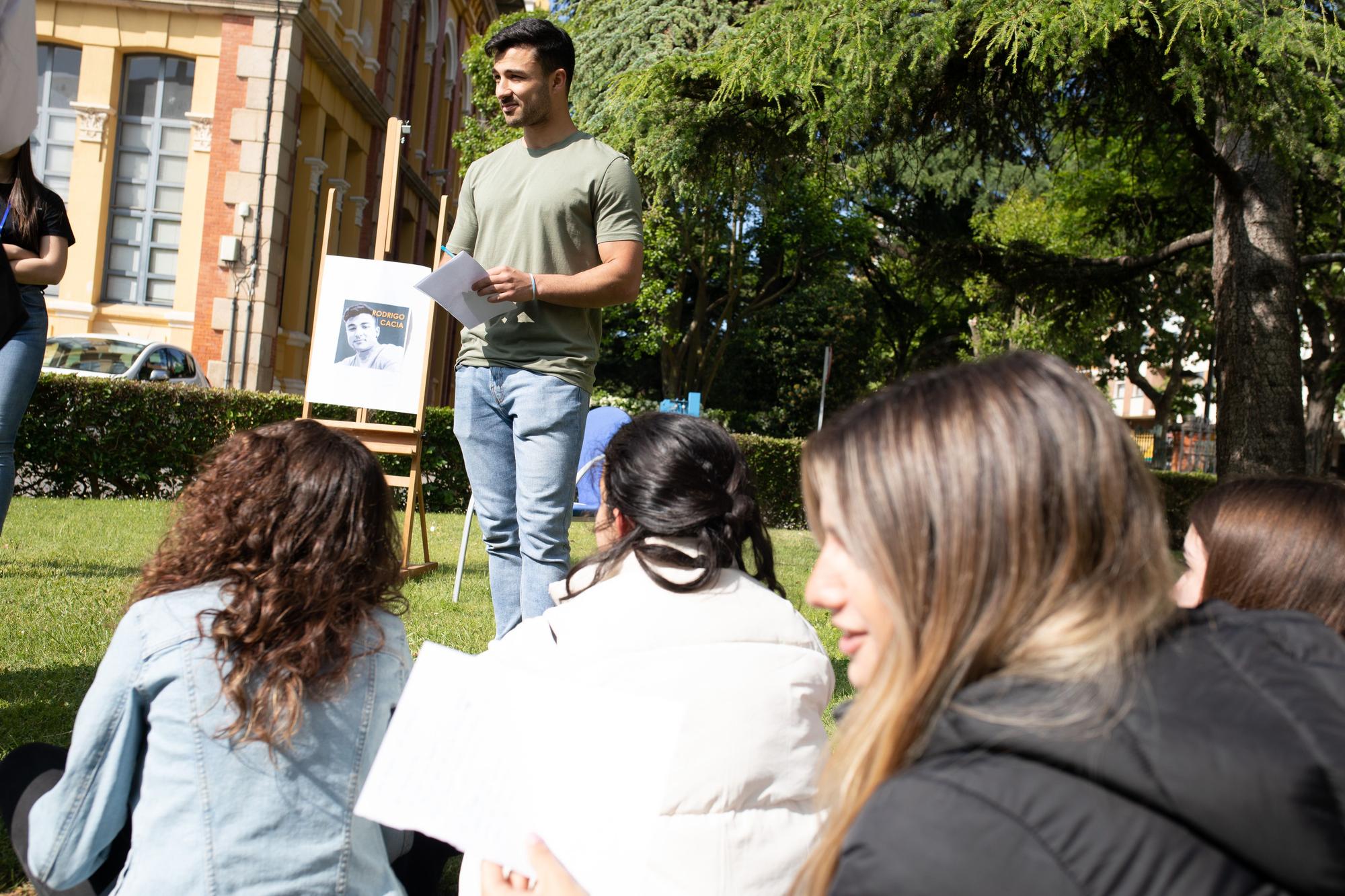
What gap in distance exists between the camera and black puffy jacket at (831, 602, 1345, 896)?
850 mm

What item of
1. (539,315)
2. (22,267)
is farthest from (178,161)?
(539,315)

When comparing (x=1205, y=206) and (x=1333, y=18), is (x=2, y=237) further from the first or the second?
(x=1205, y=206)

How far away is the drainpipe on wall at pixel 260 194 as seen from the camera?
17.3 metres

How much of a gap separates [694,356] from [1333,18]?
655 inches

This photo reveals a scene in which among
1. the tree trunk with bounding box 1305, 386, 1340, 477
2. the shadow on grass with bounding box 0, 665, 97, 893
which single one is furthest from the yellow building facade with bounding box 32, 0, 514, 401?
the tree trunk with bounding box 1305, 386, 1340, 477

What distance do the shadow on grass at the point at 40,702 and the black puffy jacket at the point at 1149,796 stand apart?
2.46 m

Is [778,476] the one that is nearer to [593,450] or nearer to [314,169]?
[593,450]

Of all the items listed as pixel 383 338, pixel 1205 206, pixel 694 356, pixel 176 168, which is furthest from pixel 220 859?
pixel 694 356

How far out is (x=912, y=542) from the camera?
105 centimetres

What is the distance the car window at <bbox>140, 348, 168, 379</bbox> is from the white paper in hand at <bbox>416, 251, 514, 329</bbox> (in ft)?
38.4

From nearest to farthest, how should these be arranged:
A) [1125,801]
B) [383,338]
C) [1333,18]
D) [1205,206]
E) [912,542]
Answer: [1125,801] < [912,542] < [383,338] < [1333,18] < [1205,206]

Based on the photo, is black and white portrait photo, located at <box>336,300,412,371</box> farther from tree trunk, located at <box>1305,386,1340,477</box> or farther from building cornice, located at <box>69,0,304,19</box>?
tree trunk, located at <box>1305,386,1340,477</box>

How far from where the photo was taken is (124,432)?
10.7 m

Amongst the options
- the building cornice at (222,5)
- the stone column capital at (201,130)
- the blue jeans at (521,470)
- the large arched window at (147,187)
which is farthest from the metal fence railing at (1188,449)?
the blue jeans at (521,470)
